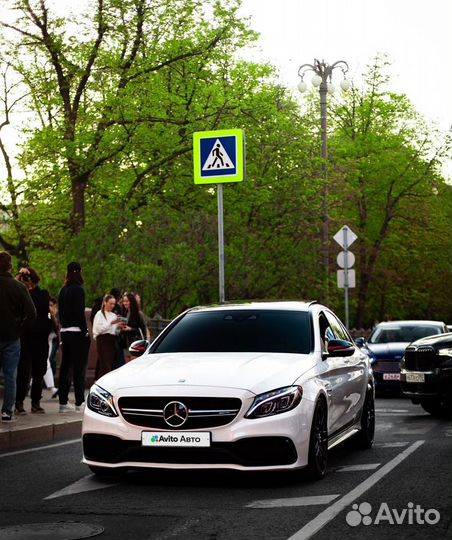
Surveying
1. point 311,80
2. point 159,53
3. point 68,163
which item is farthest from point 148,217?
point 311,80

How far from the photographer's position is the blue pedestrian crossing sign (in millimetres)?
15890

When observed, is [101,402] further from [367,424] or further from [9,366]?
[9,366]

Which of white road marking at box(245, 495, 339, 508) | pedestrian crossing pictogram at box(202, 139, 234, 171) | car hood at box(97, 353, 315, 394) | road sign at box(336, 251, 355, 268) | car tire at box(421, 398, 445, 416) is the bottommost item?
car tire at box(421, 398, 445, 416)

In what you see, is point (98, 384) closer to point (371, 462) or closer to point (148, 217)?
point (371, 462)

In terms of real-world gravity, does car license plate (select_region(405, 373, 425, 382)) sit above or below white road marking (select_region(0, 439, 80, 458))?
above

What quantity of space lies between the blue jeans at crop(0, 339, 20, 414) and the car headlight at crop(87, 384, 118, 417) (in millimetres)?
4010

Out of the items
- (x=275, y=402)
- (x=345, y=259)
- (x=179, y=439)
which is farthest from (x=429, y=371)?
Answer: (x=345, y=259)

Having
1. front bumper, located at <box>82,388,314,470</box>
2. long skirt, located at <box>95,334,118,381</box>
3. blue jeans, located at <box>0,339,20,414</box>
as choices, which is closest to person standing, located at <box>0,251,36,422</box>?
blue jeans, located at <box>0,339,20,414</box>

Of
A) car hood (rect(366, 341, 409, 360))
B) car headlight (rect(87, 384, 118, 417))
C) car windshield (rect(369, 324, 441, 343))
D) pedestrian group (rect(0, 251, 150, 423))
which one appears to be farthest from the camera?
car windshield (rect(369, 324, 441, 343))

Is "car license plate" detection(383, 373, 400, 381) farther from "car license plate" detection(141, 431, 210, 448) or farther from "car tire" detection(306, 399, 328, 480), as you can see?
"car license plate" detection(141, 431, 210, 448)

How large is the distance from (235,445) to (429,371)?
8.06 m

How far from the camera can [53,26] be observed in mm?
29844

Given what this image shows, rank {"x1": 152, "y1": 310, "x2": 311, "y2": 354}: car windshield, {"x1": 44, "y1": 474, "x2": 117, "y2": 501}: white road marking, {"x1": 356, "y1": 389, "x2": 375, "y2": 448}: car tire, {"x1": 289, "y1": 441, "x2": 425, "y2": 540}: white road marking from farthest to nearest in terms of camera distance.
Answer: {"x1": 356, "y1": 389, "x2": 375, "y2": 448}: car tire → {"x1": 152, "y1": 310, "x2": 311, "y2": 354}: car windshield → {"x1": 44, "y1": 474, "x2": 117, "y2": 501}: white road marking → {"x1": 289, "y1": 441, "x2": 425, "y2": 540}: white road marking

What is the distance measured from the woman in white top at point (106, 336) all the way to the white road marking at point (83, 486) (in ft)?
27.2
